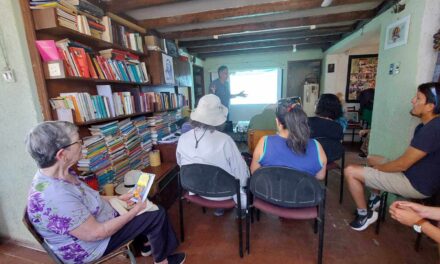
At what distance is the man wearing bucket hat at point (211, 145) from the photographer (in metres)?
1.59

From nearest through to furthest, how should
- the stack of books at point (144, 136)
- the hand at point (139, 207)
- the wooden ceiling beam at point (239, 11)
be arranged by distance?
the hand at point (139, 207)
the wooden ceiling beam at point (239, 11)
the stack of books at point (144, 136)

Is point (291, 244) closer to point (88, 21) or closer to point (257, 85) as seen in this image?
point (88, 21)

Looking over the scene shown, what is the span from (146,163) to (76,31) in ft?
5.02

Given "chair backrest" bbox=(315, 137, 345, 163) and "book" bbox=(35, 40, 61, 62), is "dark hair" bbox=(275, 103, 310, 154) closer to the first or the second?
"chair backrest" bbox=(315, 137, 345, 163)

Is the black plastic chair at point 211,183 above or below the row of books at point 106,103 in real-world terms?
below

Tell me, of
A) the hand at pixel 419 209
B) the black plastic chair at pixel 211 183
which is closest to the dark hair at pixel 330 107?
the hand at pixel 419 209

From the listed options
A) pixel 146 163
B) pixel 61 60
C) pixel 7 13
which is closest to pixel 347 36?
pixel 146 163

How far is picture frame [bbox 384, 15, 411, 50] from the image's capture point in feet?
6.18

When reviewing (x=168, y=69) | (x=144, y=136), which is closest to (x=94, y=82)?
→ (x=144, y=136)

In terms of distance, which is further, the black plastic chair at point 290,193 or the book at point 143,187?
the book at point 143,187

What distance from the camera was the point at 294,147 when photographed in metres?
1.39

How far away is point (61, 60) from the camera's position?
148 centimetres

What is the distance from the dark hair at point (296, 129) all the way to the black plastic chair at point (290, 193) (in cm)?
23

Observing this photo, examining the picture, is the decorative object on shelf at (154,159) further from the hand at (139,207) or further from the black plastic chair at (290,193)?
the black plastic chair at (290,193)
